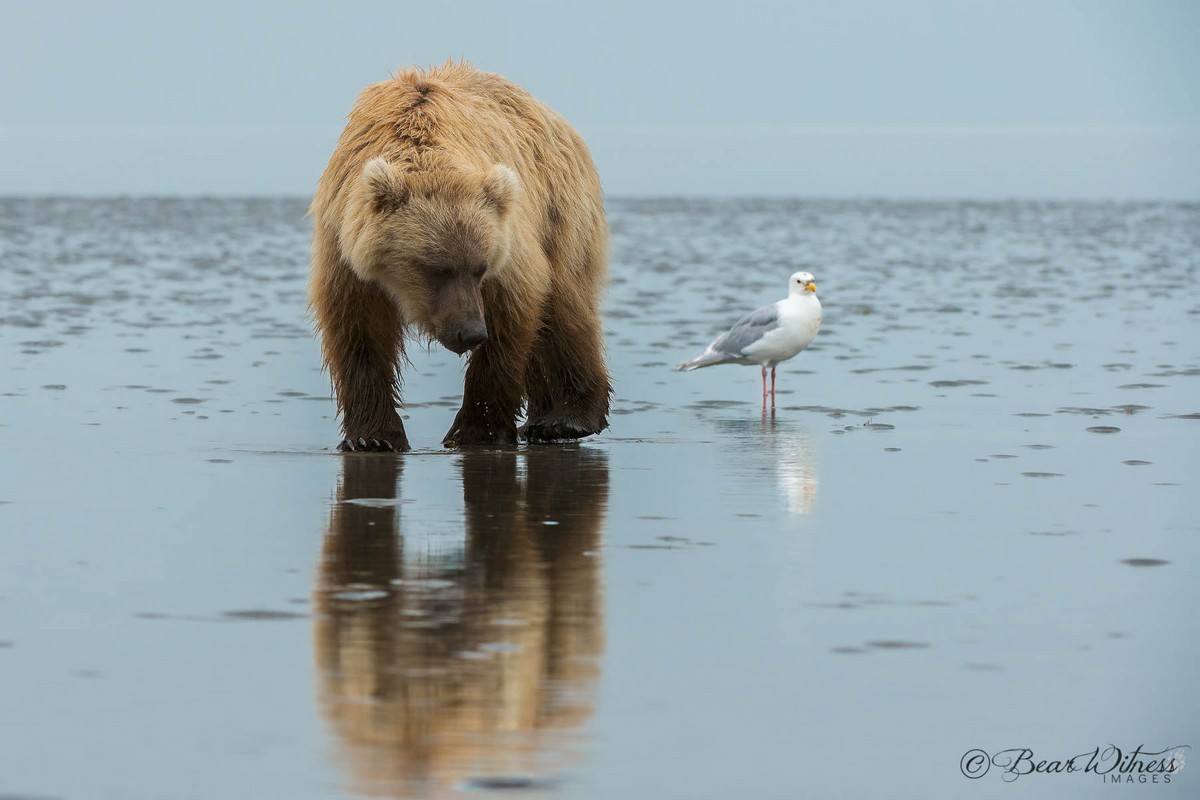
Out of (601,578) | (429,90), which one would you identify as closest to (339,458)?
(429,90)

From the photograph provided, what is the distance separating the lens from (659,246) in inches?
1072

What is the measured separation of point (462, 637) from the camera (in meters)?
4.69

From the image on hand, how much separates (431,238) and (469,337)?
43 cm

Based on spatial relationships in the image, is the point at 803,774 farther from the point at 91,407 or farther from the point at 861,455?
the point at 91,407

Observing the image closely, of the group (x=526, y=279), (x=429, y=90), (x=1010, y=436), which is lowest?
(x=1010, y=436)

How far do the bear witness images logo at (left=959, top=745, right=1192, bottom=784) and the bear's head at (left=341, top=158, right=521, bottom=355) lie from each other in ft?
13.9

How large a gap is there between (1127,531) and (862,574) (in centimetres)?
127

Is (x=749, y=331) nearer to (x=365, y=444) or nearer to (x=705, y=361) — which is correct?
(x=705, y=361)

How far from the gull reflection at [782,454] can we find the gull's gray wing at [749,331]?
114cm

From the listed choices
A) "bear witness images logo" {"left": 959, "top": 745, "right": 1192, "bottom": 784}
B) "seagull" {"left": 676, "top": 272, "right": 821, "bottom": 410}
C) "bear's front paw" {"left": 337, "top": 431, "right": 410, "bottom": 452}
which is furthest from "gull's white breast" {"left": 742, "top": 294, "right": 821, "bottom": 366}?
"bear witness images logo" {"left": 959, "top": 745, "right": 1192, "bottom": 784}

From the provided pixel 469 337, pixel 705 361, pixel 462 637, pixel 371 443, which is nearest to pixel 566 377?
pixel 371 443

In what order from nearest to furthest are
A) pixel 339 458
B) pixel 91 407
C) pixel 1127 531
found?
pixel 1127 531
pixel 339 458
pixel 91 407

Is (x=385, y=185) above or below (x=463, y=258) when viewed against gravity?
above

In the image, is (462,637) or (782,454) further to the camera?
(782,454)
